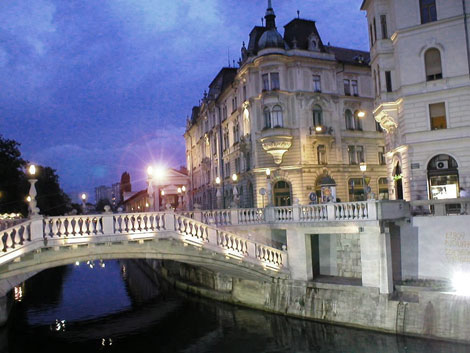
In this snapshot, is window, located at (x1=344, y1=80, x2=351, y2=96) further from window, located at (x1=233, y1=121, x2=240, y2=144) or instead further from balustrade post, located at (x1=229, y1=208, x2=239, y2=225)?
balustrade post, located at (x1=229, y1=208, x2=239, y2=225)

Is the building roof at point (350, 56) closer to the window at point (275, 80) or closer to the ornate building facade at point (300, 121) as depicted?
the ornate building facade at point (300, 121)

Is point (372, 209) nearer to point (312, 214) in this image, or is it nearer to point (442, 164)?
point (312, 214)

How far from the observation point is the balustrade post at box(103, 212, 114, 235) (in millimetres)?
17688

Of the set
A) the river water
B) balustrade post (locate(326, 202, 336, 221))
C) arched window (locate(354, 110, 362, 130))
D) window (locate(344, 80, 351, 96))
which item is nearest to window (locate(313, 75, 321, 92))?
window (locate(344, 80, 351, 96))

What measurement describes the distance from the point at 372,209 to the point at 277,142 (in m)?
19.7

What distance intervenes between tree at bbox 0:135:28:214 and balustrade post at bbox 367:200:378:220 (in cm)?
2957

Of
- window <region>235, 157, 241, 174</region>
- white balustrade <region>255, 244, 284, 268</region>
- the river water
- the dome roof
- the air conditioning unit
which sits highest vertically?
the dome roof

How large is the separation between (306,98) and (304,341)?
26.3 m

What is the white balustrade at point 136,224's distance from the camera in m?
18.0

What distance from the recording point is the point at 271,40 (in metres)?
40.3

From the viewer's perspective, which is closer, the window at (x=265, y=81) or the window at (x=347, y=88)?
the window at (x=265, y=81)

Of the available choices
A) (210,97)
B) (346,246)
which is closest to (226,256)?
(346,246)

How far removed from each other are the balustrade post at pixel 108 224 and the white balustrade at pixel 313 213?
961cm

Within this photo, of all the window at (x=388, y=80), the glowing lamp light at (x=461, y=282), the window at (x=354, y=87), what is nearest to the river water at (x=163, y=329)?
the glowing lamp light at (x=461, y=282)
